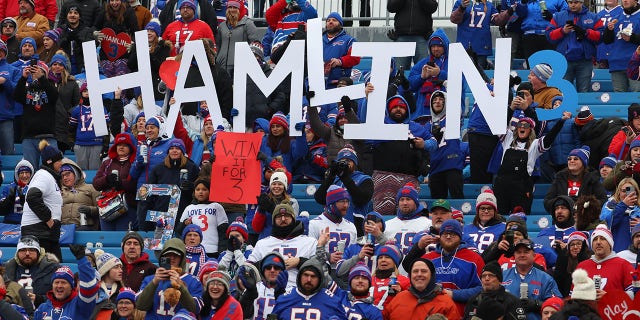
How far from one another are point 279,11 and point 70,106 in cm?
291

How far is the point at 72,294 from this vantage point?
18.8 metres

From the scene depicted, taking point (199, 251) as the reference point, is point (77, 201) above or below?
below

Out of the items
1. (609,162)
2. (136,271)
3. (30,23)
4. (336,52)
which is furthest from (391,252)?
(30,23)

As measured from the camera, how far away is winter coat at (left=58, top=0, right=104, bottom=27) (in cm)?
2642

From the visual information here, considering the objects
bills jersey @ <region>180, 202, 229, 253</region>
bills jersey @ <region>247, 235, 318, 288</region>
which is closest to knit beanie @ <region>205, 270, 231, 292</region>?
bills jersey @ <region>247, 235, 318, 288</region>

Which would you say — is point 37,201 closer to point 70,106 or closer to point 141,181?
point 141,181

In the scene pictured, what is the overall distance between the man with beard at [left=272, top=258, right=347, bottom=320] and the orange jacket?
420 mm

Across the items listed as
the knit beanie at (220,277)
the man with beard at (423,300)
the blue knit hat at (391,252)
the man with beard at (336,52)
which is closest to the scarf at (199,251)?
the knit beanie at (220,277)

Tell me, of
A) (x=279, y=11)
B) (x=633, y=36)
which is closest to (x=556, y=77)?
(x=633, y=36)

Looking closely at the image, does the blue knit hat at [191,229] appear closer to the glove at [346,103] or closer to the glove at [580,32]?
the glove at [346,103]

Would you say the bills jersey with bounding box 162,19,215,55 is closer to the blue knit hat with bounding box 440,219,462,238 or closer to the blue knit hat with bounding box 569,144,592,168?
the blue knit hat with bounding box 569,144,592,168

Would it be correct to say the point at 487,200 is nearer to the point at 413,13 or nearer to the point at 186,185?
the point at 186,185

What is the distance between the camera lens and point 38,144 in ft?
77.7

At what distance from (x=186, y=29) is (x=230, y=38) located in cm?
53
